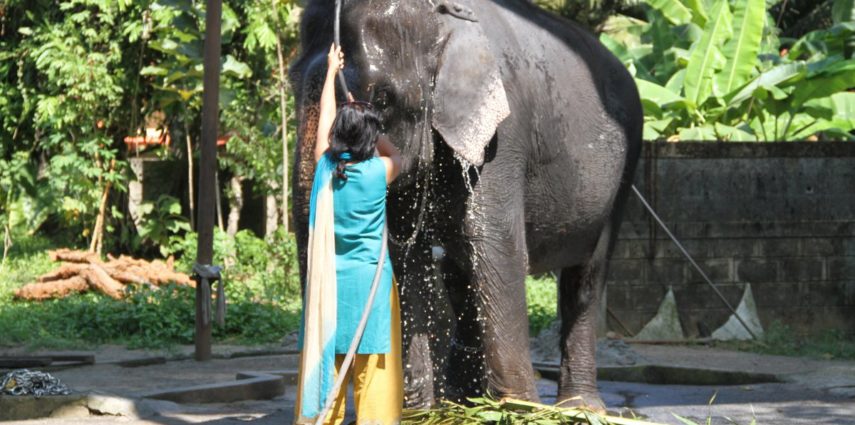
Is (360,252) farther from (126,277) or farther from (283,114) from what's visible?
(283,114)

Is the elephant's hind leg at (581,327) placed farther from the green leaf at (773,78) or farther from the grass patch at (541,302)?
the green leaf at (773,78)

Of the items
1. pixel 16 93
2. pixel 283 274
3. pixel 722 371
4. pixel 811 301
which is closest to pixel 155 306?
pixel 283 274

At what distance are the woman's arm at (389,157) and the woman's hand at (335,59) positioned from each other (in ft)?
0.99

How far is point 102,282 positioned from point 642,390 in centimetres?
681

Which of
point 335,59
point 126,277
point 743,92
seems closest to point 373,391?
point 335,59

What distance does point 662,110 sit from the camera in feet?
43.3

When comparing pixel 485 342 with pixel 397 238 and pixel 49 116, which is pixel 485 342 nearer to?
pixel 397 238

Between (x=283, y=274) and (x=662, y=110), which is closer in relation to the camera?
(x=662, y=110)

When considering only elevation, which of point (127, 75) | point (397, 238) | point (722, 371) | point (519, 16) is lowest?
point (722, 371)

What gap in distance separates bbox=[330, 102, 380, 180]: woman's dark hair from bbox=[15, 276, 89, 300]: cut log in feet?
30.0

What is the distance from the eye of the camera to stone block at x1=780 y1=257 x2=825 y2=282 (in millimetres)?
11398

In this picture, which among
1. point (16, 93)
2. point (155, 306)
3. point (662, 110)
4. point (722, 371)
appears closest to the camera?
point (722, 371)

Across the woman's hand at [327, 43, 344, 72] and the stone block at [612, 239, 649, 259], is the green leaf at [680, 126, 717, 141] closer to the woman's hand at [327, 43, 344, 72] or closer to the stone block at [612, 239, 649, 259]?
the stone block at [612, 239, 649, 259]

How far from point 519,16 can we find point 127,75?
10751mm
